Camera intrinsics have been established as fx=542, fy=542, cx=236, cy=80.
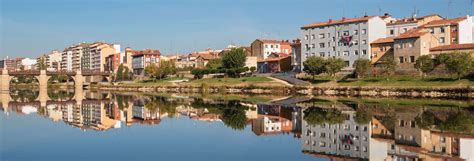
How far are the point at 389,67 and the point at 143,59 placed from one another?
86.3 m

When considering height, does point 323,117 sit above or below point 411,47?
below

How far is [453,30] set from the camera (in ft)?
218

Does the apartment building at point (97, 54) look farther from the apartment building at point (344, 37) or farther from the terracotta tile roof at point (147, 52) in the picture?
the apartment building at point (344, 37)

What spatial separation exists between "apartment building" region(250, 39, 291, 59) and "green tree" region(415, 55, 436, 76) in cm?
4918

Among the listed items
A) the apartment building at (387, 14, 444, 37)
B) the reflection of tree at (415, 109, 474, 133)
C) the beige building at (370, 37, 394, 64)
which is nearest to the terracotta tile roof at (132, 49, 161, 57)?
the apartment building at (387, 14, 444, 37)

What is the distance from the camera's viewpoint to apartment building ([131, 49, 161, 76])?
136500mm

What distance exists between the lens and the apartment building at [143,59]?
13650 cm

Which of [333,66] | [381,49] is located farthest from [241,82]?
[381,49]

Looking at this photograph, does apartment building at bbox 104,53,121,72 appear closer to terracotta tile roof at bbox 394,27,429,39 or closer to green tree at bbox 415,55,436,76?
terracotta tile roof at bbox 394,27,429,39

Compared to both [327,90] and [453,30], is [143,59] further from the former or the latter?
[453,30]

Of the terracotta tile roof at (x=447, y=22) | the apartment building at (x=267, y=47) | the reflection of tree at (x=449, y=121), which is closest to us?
the reflection of tree at (x=449, y=121)

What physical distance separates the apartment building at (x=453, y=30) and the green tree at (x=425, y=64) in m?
10.3

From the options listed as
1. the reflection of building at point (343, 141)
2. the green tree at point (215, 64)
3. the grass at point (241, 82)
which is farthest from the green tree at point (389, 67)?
the reflection of building at point (343, 141)

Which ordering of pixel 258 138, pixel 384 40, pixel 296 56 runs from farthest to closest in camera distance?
1. pixel 296 56
2. pixel 384 40
3. pixel 258 138
